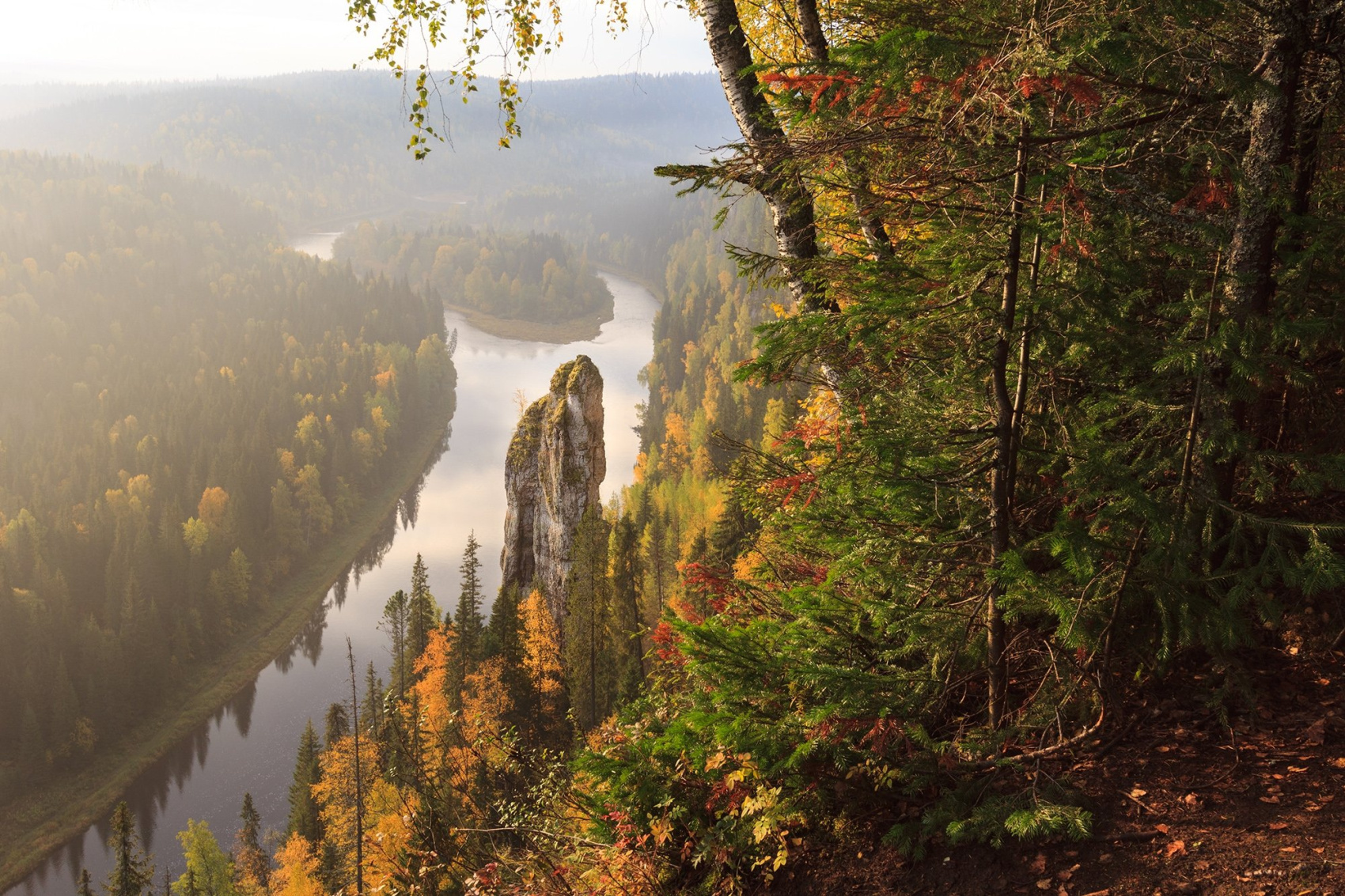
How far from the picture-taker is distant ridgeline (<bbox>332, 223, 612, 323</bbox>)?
147m

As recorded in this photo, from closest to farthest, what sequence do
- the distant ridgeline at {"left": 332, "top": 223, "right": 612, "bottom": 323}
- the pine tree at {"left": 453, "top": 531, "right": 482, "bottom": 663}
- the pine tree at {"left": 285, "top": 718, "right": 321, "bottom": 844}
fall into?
1. the pine tree at {"left": 453, "top": 531, "right": 482, "bottom": 663}
2. the pine tree at {"left": 285, "top": 718, "right": 321, "bottom": 844}
3. the distant ridgeline at {"left": 332, "top": 223, "right": 612, "bottom": 323}

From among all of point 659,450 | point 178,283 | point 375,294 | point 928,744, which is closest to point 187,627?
point 659,450

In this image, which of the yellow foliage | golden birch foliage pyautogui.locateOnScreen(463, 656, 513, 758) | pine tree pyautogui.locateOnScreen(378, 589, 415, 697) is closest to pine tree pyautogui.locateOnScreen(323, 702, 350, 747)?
pine tree pyautogui.locateOnScreen(378, 589, 415, 697)

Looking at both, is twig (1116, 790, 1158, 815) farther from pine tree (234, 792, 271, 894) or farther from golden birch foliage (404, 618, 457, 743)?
pine tree (234, 792, 271, 894)

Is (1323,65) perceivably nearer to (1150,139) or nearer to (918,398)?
(1150,139)

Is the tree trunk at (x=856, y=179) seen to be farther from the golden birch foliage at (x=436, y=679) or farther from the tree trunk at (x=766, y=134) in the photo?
the golden birch foliage at (x=436, y=679)

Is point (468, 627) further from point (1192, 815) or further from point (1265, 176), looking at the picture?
point (1265, 176)

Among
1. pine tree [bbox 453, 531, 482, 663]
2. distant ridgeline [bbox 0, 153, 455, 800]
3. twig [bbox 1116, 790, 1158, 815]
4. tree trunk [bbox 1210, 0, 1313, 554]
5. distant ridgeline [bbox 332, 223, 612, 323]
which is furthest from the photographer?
distant ridgeline [bbox 332, 223, 612, 323]

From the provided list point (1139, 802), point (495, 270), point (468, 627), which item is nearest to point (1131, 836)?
point (1139, 802)

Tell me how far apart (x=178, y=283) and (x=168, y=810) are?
11768 cm

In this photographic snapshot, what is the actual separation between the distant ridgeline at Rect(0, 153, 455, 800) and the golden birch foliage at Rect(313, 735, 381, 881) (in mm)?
23631

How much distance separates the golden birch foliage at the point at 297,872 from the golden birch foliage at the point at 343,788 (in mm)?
1026

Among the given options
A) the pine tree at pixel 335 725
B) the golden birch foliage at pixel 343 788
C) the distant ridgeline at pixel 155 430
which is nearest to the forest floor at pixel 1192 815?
the golden birch foliage at pixel 343 788

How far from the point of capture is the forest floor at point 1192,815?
358 cm
